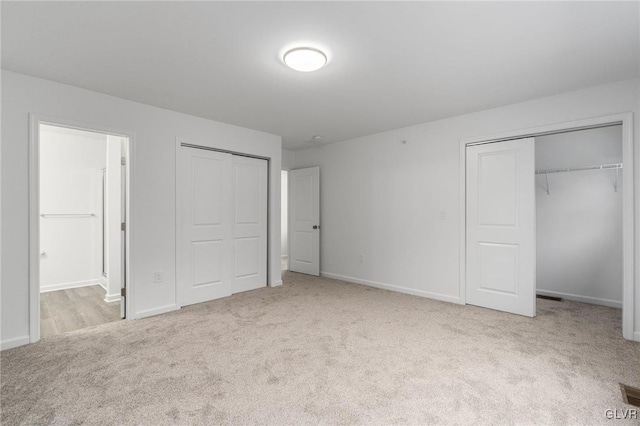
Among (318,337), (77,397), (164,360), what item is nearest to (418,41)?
(318,337)

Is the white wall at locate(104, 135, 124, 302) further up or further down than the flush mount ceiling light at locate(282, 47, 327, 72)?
further down

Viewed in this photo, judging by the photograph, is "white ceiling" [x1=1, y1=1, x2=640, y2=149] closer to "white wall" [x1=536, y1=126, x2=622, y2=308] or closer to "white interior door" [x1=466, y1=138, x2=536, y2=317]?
"white interior door" [x1=466, y1=138, x2=536, y2=317]

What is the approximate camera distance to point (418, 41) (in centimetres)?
224

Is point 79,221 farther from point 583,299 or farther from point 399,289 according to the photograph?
point 583,299

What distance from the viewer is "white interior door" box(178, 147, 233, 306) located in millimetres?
3920

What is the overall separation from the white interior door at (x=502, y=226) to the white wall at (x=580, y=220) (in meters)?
1.25

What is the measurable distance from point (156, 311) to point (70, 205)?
2.71 meters

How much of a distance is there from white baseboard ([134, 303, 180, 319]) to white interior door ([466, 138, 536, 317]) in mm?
3741

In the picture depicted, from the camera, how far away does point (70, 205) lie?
484cm

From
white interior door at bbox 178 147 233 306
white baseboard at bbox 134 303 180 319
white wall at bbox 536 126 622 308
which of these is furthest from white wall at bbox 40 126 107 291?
white wall at bbox 536 126 622 308

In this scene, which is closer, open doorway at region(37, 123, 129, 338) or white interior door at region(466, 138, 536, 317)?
white interior door at region(466, 138, 536, 317)

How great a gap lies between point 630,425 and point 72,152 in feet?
22.3

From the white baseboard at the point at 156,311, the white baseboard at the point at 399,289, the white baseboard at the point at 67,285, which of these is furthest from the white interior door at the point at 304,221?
the white baseboard at the point at 67,285

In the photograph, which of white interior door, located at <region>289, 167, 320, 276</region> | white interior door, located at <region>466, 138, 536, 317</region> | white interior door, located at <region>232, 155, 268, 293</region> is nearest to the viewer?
white interior door, located at <region>466, 138, 536, 317</region>
